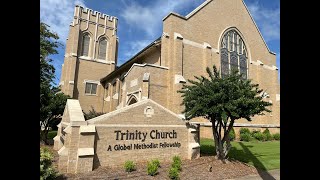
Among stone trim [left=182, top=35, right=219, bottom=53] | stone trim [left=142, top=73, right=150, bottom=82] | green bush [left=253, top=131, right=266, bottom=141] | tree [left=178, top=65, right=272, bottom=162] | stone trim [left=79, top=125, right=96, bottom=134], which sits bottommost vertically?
green bush [left=253, top=131, right=266, bottom=141]

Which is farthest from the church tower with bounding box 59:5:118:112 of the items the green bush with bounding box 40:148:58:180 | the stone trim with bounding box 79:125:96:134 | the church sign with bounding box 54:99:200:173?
the green bush with bounding box 40:148:58:180

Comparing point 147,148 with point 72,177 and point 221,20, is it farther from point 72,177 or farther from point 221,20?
point 221,20

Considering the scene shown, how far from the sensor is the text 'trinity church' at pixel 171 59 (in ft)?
69.0

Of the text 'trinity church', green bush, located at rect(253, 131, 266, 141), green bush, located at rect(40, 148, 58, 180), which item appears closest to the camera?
green bush, located at rect(40, 148, 58, 180)

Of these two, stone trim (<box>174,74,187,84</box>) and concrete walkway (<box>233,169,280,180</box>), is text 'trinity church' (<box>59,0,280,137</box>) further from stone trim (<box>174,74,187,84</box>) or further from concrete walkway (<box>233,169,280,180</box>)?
concrete walkway (<box>233,169,280,180</box>)

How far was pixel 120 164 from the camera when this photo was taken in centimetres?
995

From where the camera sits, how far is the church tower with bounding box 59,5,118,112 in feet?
121

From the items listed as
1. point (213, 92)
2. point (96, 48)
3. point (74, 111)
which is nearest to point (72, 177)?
point (74, 111)

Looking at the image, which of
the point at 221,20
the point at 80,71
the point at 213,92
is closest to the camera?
the point at 213,92

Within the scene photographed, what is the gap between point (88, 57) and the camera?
38.9 meters

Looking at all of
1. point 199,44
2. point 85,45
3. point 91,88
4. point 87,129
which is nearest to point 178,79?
point 199,44

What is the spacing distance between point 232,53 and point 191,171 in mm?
21210

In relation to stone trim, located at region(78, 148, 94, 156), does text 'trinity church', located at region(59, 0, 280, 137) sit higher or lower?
higher
